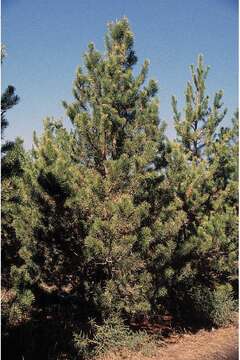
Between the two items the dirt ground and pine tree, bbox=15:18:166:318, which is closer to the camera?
pine tree, bbox=15:18:166:318

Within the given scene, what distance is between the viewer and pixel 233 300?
1289 centimetres

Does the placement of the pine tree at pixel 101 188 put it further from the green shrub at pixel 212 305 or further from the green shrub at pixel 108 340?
the green shrub at pixel 212 305

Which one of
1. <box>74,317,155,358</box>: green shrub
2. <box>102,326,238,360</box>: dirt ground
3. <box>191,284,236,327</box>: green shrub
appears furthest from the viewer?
<box>191,284,236,327</box>: green shrub

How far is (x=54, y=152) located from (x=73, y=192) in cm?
124

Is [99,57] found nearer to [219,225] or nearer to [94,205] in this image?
[94,205]

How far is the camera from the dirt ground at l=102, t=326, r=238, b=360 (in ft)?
29.7

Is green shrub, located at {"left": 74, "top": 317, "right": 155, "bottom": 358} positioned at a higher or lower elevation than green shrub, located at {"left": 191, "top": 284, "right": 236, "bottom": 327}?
Result: lower

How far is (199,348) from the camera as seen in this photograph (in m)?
9.88

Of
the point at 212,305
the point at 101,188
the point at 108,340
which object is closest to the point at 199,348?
the point at 212,305

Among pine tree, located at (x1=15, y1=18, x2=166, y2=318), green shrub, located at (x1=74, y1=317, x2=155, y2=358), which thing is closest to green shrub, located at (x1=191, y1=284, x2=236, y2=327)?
green shrub, located at (x1=74, y1=317, x2=155, y2=358)

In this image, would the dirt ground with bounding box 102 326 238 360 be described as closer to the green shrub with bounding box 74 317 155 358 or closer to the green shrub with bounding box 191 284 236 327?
the green shrub with bounding box 74 317 155 358

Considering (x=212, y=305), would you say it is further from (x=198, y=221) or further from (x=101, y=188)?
(x=101, y=188)

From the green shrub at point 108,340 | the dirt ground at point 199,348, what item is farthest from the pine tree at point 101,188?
the dirt ground at point 199,348

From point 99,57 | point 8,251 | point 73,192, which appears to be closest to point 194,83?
point 99,57
